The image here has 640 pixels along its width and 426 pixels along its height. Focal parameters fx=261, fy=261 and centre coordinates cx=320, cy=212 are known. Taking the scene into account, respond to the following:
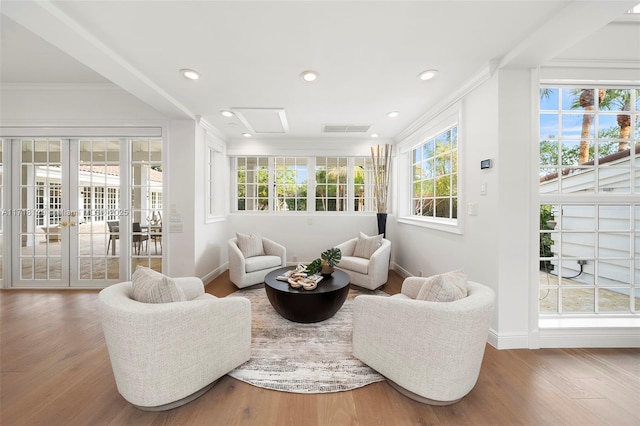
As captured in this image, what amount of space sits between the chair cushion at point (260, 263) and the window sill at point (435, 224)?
226 centimetres

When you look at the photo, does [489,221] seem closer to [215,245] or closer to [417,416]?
[417,416]

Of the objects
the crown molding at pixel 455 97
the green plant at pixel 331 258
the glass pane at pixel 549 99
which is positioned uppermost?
the crown molding at pixel 455 97

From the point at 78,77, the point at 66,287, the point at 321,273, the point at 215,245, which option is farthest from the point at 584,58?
the point at 66,287

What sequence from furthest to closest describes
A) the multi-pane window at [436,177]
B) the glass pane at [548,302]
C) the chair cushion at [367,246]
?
1. the chair cushion at [367,246]
2. the multi-pane window at [436,177]
3. the glass pane at [548,302]

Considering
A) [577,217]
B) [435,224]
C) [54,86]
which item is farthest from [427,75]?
[54,86]

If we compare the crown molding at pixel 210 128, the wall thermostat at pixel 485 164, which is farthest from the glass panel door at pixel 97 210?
the wall thermostat at pixel 485 164

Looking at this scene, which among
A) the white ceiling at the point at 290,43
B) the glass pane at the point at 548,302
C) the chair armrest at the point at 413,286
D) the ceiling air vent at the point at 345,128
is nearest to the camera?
the white ceiling at the point at 290,43

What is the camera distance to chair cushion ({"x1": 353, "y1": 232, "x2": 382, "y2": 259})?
13.4 feet

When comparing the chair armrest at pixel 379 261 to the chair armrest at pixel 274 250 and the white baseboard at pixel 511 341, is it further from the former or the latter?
the white baseboard at pixel 511 341

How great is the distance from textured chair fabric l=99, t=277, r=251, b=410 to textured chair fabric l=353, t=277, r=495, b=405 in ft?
Result: 3.89

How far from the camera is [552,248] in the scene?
99.2 inches

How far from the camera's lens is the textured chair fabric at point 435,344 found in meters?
1.56

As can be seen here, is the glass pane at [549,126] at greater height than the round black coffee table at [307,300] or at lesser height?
greater

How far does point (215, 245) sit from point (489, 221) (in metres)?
4.07
